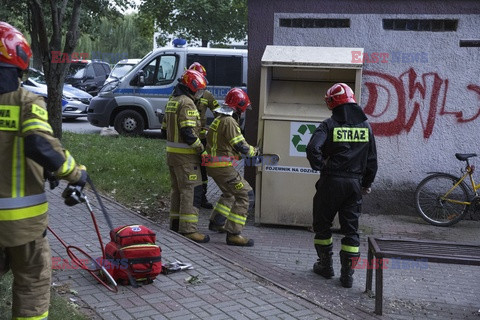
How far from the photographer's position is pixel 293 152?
7.84 metres

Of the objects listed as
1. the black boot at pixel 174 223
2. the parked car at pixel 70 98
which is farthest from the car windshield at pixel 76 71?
the black boot at pixel 174 223

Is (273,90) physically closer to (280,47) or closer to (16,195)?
(280,47)

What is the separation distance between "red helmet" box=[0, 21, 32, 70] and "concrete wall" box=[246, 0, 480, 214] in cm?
518

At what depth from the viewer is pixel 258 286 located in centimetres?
547

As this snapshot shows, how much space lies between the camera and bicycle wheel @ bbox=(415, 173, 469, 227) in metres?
8.48

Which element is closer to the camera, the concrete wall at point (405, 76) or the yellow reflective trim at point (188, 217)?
the yellow reflective trim at point (188, 217)

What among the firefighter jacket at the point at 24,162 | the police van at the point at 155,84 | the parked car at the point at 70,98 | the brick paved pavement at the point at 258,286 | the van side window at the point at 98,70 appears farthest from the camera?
the van side window at the point at 98,70

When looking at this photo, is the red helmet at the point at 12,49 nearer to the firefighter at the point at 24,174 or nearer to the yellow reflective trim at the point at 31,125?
the firefighter at the point at 24,174

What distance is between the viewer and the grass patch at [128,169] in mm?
9016

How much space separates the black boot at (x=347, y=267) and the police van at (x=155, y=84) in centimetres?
917

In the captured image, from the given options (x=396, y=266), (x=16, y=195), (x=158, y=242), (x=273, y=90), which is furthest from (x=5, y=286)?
(x=273, y=90)

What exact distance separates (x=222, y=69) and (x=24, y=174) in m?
11.4

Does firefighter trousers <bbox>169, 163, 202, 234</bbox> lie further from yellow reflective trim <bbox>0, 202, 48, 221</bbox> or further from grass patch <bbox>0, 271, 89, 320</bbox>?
yellow reflective trim <bbox>0, 202, 48, 221</bbox>

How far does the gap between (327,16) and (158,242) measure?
4.03 meters
